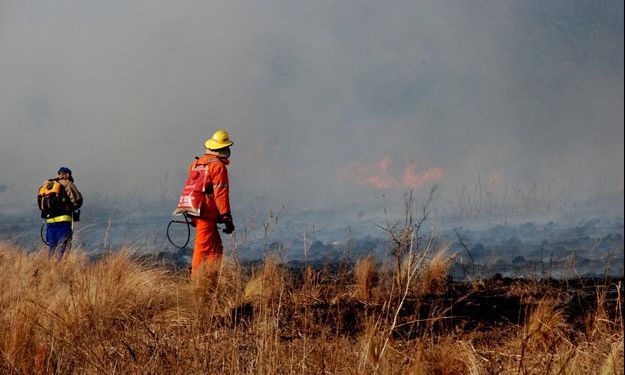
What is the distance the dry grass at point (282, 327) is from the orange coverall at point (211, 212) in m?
0.30

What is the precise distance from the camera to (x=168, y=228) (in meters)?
7.11

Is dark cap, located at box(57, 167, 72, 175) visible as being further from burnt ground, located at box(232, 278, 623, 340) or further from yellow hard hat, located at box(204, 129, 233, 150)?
burnt ground, located at box(232, 278, 623, 340)

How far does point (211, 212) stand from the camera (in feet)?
22.0

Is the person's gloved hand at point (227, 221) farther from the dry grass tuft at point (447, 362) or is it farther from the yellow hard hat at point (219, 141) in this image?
the dry grass tuft at point (447, 362)

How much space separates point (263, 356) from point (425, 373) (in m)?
0.94

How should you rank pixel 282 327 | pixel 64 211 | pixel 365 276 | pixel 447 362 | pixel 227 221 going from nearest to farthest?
1. pixel 447 362
2. pixel 282 327
3. pixel 227 221
4. pixel 365 276
5. pixel 64 211

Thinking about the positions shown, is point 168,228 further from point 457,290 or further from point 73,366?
point 457,290

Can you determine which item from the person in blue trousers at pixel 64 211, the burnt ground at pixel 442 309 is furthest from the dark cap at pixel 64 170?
the burnt ground at pixel 442 309

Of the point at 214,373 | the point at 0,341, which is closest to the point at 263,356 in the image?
the point at 214,373

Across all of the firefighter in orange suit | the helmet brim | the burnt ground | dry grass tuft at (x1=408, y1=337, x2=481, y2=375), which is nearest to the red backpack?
the firefighter in orange suit

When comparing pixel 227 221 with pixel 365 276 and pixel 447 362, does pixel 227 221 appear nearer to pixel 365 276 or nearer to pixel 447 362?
pixel 365 276

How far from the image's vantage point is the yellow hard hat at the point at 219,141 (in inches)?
262

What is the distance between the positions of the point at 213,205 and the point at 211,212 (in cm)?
9

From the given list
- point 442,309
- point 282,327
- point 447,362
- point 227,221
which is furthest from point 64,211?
point 447,362
